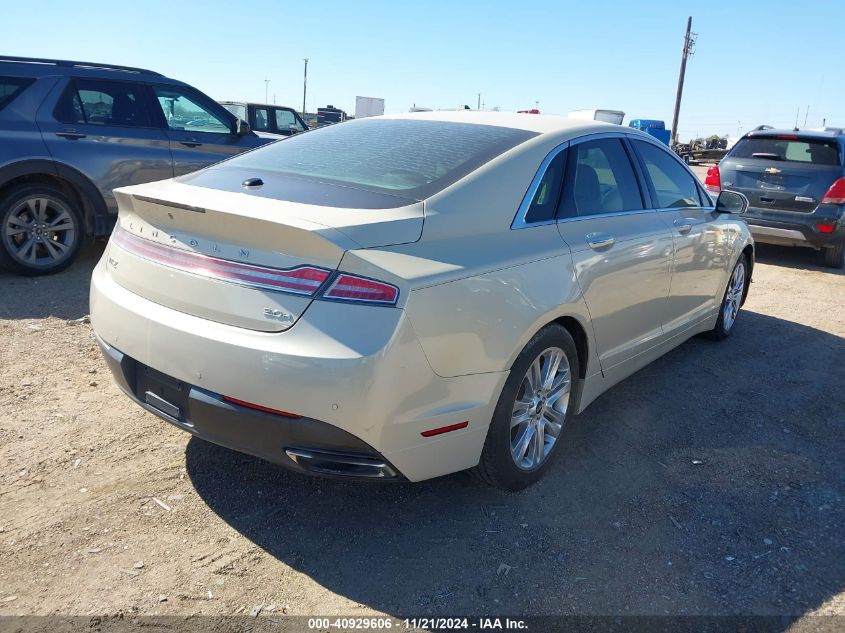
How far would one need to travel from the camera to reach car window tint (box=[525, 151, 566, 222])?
314cm

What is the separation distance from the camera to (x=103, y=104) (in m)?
6.71

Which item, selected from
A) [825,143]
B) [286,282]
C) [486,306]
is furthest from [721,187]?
[286,282]

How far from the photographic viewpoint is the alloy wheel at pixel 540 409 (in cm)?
308

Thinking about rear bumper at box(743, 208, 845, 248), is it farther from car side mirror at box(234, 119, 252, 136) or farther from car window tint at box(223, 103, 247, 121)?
car window tint at box(223, 103, 247, 121)

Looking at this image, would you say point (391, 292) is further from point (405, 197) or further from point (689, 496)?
point (689, 496)

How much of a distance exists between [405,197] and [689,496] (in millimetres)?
1926

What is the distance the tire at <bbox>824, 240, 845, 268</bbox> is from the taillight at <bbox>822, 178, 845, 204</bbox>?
0.57 m

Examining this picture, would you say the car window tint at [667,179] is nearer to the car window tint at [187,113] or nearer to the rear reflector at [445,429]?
the rear reflector at [445,429]

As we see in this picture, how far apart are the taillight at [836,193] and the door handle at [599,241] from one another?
21.1 ft

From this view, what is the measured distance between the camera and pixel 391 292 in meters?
2.38

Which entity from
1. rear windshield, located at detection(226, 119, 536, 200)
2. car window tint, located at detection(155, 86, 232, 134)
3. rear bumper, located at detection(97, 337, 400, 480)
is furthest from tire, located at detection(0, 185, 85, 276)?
rear bumper, located at detection(97, 337, 400, 480)

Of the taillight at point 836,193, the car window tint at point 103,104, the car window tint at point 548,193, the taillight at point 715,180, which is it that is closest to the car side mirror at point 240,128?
the car window tint at point 103,104

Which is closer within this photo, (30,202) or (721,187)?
(30,202)

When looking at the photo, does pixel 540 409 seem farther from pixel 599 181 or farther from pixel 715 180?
pixel 715 180
